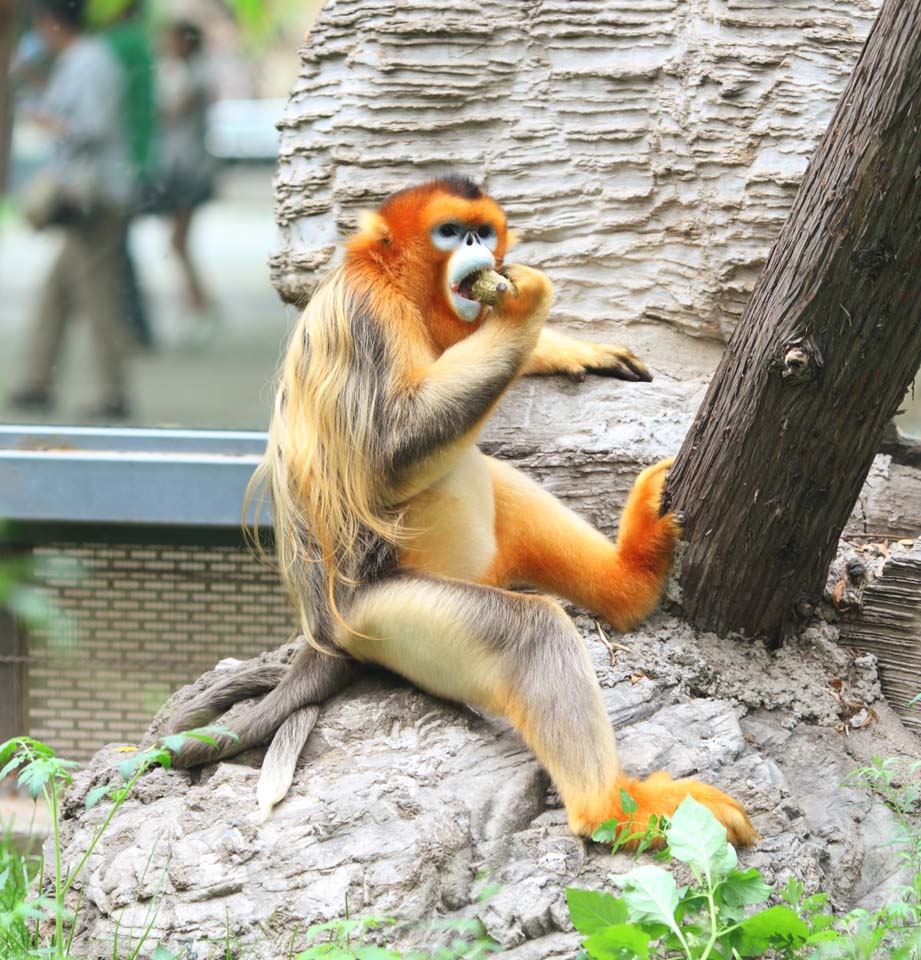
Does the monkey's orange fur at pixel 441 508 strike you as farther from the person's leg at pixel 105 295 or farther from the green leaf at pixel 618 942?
the person's leg at pixel 105 295

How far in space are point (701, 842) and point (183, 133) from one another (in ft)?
18.2

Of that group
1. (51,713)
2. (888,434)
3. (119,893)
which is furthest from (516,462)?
(51,713)

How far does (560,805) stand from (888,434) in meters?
2.12

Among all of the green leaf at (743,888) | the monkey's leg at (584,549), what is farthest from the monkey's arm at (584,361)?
the green leaf at (743,888)

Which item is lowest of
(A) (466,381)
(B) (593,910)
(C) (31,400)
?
(C) (31,400)

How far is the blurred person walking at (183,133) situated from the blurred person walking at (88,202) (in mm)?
309

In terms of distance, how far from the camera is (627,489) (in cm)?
409

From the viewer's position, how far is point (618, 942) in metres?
2.28

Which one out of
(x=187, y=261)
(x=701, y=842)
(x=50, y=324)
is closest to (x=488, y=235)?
(x=701, y=842)

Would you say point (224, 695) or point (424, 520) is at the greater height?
point (424, 520)

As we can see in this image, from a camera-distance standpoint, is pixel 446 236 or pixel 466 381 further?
pixel 446 236

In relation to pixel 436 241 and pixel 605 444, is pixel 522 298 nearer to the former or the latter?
pixel 436 241

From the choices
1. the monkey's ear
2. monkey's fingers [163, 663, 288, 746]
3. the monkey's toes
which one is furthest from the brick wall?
the monkey's ear

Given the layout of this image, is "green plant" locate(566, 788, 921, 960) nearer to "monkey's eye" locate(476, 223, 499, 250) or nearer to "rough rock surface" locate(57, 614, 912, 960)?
"rough rock surface" locate(57, 614, 912, 960)
